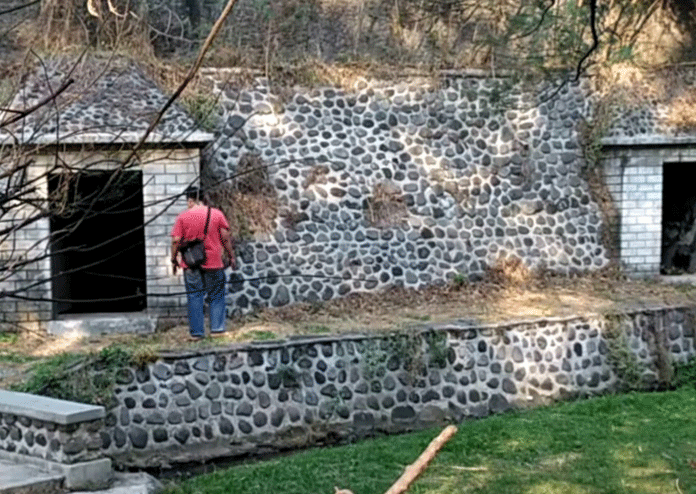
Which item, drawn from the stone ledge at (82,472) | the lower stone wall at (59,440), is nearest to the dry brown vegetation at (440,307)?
the lower stone wall at (59,440)

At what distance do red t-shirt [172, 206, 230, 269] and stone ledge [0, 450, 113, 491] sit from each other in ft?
11.1

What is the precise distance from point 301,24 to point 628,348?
6.85 m

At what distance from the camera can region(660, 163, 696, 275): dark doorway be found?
15008mm

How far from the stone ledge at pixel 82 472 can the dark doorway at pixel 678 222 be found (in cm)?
992

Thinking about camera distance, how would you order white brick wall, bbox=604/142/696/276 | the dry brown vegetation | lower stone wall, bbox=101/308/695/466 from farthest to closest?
white brick wall, bbox=604/142/696/276 < the dry brown vegetation < lower stone wall, bbox=101/308/695/466

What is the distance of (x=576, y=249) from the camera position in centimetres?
1416

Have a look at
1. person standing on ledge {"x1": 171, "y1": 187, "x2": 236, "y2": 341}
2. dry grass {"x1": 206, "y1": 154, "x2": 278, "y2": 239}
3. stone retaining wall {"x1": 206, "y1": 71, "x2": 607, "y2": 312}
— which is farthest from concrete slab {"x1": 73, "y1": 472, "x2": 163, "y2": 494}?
dry grass {"x1": 206, "y1": 154, "x2": 278, "y2": 239}

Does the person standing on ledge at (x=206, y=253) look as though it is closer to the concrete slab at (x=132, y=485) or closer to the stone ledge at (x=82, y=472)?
the concrete slab at (x=132, y=485)

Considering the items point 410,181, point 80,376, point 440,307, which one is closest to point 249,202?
point 410,181

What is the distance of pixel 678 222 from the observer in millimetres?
15445

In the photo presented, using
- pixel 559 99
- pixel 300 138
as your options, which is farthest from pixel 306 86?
pixel 559 99

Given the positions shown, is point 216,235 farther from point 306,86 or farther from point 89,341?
point 306,86

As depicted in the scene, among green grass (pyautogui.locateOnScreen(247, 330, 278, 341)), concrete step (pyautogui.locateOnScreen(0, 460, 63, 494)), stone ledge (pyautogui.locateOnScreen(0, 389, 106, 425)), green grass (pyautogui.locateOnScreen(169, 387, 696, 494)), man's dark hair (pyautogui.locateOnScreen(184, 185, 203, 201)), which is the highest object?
man's dark hair (pyautogui.locateOnScreen(184, 185, 203, 201))

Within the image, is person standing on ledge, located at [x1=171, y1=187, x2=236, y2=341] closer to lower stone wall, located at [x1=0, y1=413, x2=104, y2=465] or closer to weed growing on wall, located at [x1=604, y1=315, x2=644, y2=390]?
lower stone wall, located at [x1=0, y1=413, x2=104, y2=465]
